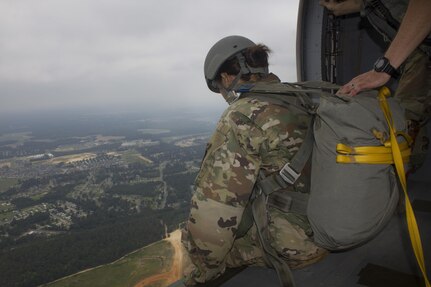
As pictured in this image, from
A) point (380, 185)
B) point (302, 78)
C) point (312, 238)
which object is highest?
point (302, 78)

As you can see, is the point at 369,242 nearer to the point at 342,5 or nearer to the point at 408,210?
the point at 408,210

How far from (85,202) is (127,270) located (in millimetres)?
23159

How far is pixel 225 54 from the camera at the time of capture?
2145 mm

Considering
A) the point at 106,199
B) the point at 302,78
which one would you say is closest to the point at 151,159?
the point at 106,199

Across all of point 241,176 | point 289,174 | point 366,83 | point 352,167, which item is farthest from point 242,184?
point 366,83

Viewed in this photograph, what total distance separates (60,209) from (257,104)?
47.5 m

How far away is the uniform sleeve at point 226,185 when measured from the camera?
1.80 m

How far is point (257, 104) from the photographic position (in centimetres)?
185

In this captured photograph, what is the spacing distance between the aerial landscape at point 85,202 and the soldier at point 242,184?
81.1 ft

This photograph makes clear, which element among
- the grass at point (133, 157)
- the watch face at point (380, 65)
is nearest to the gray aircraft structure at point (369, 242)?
the watch face at point (380, 65)

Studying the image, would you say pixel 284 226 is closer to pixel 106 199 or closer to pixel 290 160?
pixel 290 160

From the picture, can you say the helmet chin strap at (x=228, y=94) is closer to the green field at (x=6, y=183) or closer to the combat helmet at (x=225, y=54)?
the combat helmet at (x=225, y=54)

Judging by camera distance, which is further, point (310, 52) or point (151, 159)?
point (151, 159)

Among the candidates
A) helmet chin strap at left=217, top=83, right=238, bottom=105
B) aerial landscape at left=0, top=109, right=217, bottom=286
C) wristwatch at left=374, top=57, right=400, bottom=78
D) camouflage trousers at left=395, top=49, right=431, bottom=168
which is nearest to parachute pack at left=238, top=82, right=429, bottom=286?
wristwatch at left=374, top=57, right=400, bottom=78
